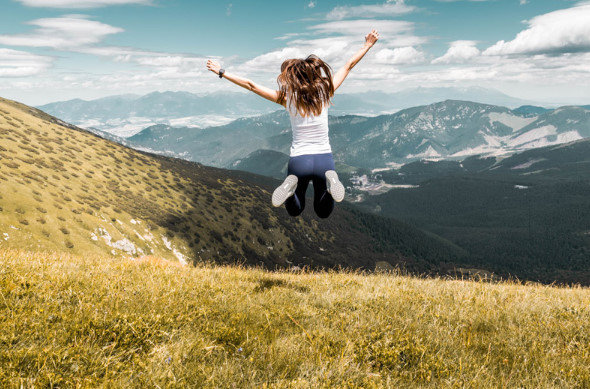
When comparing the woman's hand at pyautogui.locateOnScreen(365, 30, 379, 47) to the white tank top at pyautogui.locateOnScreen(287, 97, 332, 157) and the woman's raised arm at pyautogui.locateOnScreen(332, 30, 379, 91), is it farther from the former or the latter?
the white tank top at pyautogui.locateOnScreen(287, 97, 332, 157)

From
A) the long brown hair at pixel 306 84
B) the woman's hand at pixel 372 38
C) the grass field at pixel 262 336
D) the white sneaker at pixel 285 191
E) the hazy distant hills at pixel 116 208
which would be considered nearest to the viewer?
the grass field at pixel 262 336

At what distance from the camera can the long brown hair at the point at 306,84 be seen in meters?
7.67

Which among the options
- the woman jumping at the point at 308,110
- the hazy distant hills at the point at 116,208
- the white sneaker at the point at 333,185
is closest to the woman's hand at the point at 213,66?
the woman jumping at the point at 308,110

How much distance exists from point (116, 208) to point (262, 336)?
373 ft

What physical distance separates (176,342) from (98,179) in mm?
137943

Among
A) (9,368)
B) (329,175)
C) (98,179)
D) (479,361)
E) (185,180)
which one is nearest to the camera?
(9,368)

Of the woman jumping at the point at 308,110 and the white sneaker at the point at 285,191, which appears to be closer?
the woman jumping at the point at 308,110

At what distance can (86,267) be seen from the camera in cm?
696

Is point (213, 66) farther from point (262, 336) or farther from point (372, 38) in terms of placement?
point (262, 336)

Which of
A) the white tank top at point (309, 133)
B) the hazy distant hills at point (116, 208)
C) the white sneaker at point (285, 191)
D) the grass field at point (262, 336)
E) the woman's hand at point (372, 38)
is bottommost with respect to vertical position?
the hazy distant hills at point (116, 208)

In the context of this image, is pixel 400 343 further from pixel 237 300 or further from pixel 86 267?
pixel 86 267

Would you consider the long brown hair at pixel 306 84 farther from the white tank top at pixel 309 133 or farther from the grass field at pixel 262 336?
the grass field at pixel 262 336

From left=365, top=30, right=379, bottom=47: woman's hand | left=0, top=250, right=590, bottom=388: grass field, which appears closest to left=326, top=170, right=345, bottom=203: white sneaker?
left=0, top=250, right=590, bottom=388: grass field

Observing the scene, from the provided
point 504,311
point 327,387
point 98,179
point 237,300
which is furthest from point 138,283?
point 98,179
